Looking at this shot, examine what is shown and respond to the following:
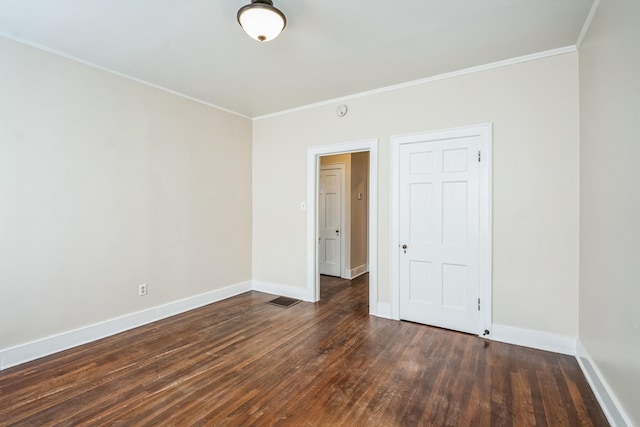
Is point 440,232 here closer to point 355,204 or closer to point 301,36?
point 301,36

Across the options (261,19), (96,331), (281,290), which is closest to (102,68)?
(261,19)

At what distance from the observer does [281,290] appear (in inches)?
181

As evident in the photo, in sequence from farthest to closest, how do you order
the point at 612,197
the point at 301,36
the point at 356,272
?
the point at 356,272 < the point at 301,36 < the point at 612,197

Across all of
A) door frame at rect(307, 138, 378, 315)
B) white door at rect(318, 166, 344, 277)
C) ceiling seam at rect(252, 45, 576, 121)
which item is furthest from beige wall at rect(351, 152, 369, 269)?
ceiling seam at rect(252, 45, 576, 121)

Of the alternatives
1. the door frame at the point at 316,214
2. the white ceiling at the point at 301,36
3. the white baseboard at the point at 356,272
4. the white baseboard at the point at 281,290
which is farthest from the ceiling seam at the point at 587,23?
the white baseboard at the point at 356,272

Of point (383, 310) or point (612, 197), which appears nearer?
point (612, 197)

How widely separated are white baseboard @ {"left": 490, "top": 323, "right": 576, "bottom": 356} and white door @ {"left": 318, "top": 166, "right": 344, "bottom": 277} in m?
3.15

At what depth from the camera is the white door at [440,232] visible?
10.4 ft

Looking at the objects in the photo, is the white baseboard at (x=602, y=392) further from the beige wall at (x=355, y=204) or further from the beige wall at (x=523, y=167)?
the beige wall at (x=355, y=204)

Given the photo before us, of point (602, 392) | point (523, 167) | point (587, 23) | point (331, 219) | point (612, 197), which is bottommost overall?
point (602, 392)

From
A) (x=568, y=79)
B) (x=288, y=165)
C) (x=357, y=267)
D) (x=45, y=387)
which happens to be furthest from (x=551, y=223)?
(x=45, y=387)

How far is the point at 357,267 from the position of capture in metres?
5.98

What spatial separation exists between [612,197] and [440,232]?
5.06ft

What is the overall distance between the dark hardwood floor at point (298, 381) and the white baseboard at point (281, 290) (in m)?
1.03
